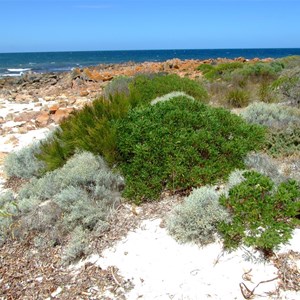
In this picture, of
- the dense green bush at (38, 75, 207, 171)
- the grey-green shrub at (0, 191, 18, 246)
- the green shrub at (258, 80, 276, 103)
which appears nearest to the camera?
the grey-green shrub at (0, 191, 18, 246)

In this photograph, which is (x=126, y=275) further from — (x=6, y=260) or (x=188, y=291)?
(x=6, y=260)

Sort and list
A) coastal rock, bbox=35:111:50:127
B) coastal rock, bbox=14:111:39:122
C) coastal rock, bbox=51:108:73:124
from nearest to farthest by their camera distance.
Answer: coastal rock, bbox=35:111:50:127 → coastal rock, bbox=51:108:73:124 → coastal rock, bbox=14:111:39:122

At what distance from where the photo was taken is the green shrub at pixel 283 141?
5.35m

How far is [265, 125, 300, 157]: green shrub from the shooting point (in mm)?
5352

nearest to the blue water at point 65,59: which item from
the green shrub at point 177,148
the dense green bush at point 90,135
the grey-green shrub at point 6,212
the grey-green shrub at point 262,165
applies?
the dense green bush at point 90,135

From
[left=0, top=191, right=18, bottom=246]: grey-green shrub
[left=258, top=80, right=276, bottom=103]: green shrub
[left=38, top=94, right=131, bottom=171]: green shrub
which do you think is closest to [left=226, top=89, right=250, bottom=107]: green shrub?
[left=258, top=80, right=276, bottom=103]: green shrub

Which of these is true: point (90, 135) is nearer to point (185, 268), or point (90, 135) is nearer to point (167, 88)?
point (185, 268)

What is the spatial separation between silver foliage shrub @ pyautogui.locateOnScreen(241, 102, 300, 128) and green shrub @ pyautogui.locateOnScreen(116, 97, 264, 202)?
1.25 metres

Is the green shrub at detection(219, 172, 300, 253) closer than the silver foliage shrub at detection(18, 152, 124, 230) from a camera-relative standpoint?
Yes

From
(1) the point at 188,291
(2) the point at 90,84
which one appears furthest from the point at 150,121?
(2) the point at 90,84

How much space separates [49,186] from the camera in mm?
4730

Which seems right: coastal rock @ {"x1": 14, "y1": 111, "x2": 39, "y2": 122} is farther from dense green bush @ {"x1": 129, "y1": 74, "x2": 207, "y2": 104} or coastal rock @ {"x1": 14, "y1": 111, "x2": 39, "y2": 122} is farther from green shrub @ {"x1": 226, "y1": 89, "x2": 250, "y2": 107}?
green shrub @ {"x1": 226, "y1": 89, "x2": 250, "y2": 107}

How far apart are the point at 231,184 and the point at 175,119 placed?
127 centimetres

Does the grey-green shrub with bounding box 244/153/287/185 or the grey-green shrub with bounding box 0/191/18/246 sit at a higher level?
the grey-green shrub with bounding box 244/153/287/185
